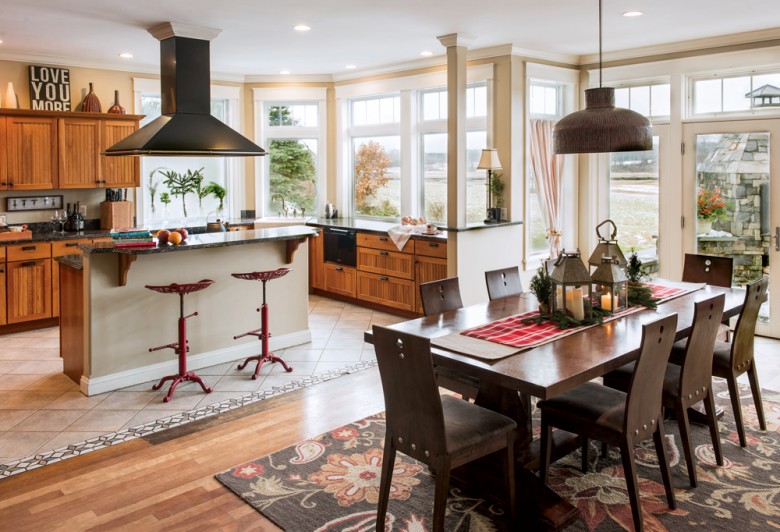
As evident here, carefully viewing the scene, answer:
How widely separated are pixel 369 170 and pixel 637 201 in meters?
3.11

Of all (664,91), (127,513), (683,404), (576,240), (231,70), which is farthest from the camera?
(231,70)

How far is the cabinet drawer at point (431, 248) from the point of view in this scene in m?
6.18

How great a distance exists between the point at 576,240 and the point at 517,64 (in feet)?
6.55

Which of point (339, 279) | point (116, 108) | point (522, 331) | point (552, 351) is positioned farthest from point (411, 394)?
point (116, 108)

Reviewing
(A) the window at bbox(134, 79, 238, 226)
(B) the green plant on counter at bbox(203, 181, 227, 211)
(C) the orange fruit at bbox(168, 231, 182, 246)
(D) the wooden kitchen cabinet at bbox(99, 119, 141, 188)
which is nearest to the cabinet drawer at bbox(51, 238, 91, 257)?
(D) the wooden kitchen cabinet at bbox(99, 119, 141, 188)

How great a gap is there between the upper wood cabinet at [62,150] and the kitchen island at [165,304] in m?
2.12

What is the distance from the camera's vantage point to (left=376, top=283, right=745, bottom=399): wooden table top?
2541mm

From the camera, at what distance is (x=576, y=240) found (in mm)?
7125

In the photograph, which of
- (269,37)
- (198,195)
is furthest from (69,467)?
(198,195)

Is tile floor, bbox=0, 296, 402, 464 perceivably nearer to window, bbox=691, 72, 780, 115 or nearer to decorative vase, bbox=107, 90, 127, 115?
decorative vase, bbox=107, 90, 127, 115

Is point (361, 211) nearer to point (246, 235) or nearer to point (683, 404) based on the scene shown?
point (246, 235)

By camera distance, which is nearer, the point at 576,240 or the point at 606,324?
the point at 606,324

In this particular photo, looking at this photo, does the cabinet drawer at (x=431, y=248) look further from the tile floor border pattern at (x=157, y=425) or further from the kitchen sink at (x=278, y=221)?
the kitchen sink at (x=278, y=221)

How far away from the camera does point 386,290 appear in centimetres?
689
